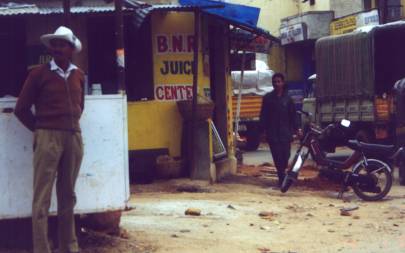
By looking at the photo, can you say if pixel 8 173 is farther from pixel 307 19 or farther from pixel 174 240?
pixel 307 19

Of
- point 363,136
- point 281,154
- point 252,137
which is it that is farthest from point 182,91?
point 252,137

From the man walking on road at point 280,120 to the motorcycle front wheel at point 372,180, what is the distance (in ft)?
5.00

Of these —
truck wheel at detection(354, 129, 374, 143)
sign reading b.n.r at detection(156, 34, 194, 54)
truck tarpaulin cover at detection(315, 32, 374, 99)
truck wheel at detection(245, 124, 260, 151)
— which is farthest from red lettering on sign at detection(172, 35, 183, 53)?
truck wheel at detection(245, 124, 260, 151)

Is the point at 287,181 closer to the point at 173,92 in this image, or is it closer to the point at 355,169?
the point at 355,169

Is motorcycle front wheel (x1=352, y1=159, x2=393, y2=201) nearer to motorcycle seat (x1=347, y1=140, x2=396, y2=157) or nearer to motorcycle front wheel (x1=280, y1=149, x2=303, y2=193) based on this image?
motorcycle seat (x1=347, y1=140, x2=396, y2=157)

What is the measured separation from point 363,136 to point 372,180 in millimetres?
5763

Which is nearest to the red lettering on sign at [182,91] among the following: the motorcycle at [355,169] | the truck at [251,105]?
the motorcycle at [355,169]

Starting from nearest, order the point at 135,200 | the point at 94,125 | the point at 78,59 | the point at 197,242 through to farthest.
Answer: the point at 94,125 → the point at 197,242 → the point at 135,200 → the point at 78,59

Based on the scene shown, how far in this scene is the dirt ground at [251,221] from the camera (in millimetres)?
7406

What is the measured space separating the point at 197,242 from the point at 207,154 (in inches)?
190

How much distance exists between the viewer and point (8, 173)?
Answer: 6.36 metres

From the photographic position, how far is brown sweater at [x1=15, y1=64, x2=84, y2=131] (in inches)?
237

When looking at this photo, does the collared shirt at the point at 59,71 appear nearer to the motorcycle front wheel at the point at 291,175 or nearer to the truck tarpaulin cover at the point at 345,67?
the motorcycle front wheel at the point at 291,175

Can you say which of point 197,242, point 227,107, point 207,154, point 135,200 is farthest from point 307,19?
point 197,242
